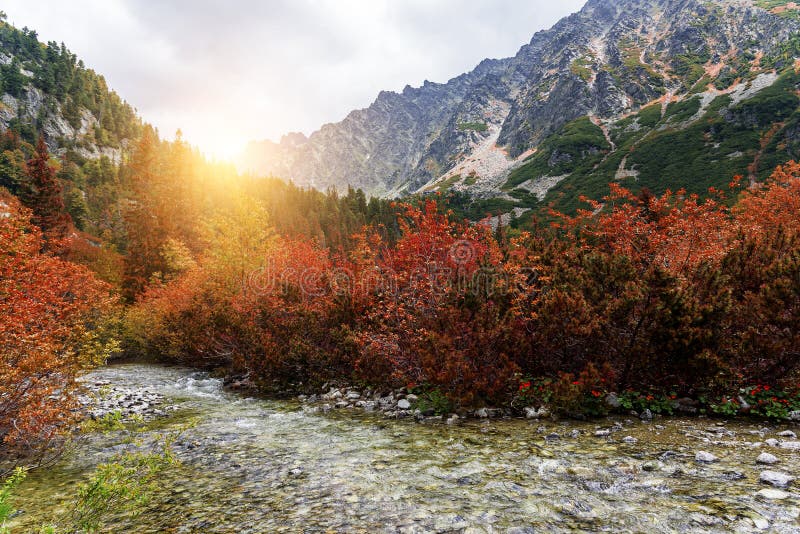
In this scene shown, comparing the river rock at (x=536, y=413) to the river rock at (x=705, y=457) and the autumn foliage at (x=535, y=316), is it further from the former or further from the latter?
the river rock at (x=705, y=457)

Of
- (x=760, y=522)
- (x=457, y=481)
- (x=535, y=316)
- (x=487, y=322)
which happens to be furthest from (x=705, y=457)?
(x=487, y=322)

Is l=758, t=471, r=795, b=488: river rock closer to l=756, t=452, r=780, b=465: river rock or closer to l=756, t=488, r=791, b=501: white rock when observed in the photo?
l=756, t=488, r=791, b=501: white rock

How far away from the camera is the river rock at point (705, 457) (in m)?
6.27

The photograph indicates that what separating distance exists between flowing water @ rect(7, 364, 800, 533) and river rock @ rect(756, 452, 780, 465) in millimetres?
88

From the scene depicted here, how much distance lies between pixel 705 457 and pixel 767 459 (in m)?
0.83

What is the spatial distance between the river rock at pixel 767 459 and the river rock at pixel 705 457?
0.57 m

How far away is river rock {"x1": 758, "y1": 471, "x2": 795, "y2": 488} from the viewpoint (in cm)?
528

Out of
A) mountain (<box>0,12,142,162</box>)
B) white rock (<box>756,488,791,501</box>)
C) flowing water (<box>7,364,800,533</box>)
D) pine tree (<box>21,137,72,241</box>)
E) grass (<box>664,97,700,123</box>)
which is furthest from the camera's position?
grass (<box>664,97,700,123</box>)

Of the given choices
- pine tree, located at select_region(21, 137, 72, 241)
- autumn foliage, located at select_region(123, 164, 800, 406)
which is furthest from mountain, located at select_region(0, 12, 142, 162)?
autumn foliage, located at select_region(123, 164, 800, 406)

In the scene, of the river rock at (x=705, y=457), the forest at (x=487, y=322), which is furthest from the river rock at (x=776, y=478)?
the forest at (x=487, y=322)

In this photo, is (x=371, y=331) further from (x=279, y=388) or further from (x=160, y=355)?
(x=160, y=355)

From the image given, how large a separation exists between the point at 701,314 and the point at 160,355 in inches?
1288

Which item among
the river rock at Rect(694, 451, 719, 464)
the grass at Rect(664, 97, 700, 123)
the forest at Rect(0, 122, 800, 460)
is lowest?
the river rock at Rect(694, 451, 719, 464)

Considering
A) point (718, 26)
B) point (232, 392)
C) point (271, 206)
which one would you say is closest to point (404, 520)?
point (232, 392)
